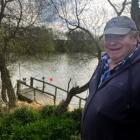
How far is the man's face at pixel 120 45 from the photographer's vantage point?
2.14 meters

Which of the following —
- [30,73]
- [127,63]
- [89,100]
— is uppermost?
[127,63]

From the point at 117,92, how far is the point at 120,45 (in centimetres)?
32

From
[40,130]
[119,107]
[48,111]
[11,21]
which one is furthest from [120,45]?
[11,21]

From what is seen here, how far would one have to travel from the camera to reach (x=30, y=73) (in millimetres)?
32562

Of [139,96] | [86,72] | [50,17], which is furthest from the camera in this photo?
[86,72]

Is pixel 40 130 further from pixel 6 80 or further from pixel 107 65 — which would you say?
pixel 6 80

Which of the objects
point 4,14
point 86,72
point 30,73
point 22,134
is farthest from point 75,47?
point 30,73

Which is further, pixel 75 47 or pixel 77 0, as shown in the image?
pixel 75 47

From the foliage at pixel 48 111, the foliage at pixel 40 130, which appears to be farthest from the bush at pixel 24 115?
the foliage at pixel 48 111

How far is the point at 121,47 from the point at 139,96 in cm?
37

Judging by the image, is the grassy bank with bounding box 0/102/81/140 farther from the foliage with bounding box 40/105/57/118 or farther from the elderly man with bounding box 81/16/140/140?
the elderly man with bounding box 81/16/140/140

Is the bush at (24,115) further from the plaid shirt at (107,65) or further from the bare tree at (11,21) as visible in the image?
the bare tree at (11,21)

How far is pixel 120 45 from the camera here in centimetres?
215

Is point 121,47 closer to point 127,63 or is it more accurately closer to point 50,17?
point 127,63
